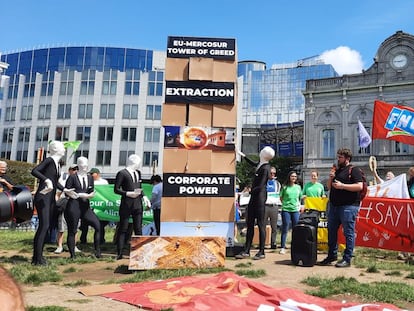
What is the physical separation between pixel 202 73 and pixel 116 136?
48.7 m

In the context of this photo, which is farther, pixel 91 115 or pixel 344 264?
pixel 91 115

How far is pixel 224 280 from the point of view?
14.8 ft

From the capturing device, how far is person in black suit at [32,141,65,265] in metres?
6.26

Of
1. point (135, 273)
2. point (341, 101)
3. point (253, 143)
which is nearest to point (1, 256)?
point (135, 273)

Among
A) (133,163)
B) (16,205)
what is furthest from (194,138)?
(16,205)

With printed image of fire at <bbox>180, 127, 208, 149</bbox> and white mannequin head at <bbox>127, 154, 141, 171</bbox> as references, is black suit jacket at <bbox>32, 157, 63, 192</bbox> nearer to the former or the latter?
white mannequin head at <bbox>127, 154, 141, 171</bbox>

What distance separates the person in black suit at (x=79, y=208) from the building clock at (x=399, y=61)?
37675 millimetres

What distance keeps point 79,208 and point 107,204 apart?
11.9 feet

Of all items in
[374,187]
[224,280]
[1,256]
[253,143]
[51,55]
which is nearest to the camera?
[224,280]

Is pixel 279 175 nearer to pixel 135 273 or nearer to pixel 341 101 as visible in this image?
pixel 341 101

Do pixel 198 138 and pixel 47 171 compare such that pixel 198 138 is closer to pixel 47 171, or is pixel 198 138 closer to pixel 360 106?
pixel 47 171

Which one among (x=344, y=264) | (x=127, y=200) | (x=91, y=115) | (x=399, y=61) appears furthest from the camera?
(x=91, y=115)

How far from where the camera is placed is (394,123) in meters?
11.9

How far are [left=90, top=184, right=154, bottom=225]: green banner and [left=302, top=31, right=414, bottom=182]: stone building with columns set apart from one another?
29.9 m
